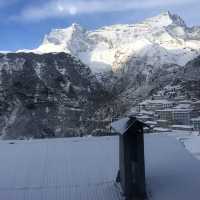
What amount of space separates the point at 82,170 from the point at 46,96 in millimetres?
110682

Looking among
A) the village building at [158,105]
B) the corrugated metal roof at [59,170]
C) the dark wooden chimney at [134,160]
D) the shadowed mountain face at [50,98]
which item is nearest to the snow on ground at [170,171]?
the dark wooden chimney at [134,160]

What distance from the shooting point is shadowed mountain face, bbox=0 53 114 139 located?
93688 millimetres

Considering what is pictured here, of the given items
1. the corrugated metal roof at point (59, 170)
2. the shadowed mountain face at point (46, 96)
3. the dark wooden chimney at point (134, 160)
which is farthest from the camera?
the shadowed mountain face at point (46, 96)

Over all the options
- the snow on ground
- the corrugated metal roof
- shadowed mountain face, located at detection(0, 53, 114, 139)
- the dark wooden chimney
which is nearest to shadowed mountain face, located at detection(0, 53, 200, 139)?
shadowed mountain face, located at detection(0, 53, 114, 139)

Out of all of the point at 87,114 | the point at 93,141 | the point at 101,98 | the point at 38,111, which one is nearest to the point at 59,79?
the point at 101,98

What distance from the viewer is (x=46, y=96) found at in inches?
4951

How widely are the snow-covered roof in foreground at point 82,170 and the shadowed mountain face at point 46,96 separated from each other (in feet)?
204

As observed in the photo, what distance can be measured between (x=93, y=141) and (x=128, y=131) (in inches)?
218

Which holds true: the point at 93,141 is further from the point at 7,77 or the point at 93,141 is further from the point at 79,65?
the point at 79,65

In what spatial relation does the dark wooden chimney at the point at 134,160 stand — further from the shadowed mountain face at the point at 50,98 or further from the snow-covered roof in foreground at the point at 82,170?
the shadowed mountain face at the point at 50,98

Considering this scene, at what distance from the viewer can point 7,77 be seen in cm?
13788

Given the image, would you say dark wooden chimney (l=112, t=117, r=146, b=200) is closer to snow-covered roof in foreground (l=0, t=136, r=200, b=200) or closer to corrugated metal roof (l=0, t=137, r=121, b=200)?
snow-covered roof in foreground (l=0, t=136, r=200, b=200)

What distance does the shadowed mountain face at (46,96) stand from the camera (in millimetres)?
93688

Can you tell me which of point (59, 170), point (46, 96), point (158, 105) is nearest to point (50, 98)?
point (46, 96)
